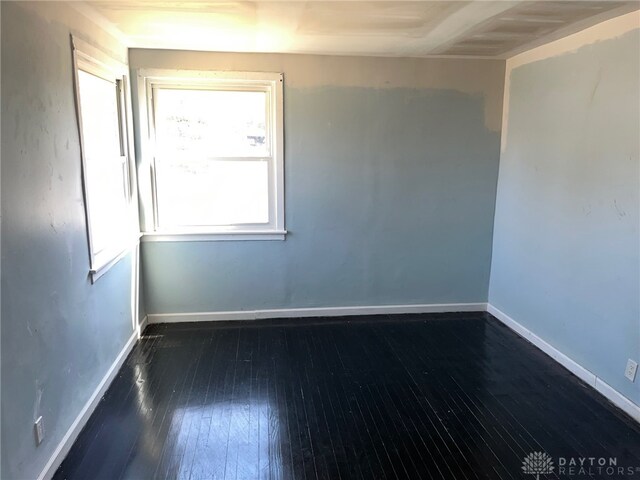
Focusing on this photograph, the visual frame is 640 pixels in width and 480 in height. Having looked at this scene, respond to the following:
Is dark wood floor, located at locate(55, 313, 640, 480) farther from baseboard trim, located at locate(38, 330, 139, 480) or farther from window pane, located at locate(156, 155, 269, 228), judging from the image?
window pane, located at locate(156, 155, 269, 228)

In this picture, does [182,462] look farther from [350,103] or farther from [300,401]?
[350,103]

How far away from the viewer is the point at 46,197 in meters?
2.04

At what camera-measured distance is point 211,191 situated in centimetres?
373

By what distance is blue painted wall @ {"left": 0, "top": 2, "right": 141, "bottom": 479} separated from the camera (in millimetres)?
1753

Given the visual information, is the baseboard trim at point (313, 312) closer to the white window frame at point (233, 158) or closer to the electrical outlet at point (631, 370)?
the white window frame at point (233, 158)

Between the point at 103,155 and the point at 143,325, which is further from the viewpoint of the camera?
the point at 143,325

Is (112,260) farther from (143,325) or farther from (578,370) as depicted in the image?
(578,370)

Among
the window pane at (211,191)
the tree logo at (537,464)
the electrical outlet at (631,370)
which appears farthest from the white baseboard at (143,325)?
the electrical outlet at (631,370)

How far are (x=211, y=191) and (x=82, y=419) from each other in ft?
6.37

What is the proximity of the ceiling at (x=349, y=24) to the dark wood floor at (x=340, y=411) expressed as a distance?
7.28 ft

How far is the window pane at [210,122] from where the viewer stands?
11.7 feet

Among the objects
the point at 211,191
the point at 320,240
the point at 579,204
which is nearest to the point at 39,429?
the point at 211,191

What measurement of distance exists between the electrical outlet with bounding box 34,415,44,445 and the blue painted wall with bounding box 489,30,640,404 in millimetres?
3085

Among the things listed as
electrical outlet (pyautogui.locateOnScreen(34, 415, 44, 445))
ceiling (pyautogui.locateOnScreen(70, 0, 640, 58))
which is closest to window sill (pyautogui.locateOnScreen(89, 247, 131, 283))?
electrical outlet (pyautogui.locateOnScreen(34, 415, 44, 445))
